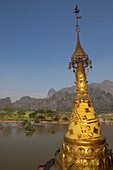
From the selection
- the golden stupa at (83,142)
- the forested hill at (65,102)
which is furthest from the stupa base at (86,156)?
the forested hill at (65,102)

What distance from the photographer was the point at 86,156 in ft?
17.5

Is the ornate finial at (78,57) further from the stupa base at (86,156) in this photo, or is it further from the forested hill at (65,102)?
the forested hill at (65,102)

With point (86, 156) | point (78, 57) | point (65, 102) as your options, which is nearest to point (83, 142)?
point (86, 156)

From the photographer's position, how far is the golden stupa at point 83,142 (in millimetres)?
5340

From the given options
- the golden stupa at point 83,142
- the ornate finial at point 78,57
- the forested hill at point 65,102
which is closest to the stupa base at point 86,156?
the golden stupa at point 83,142

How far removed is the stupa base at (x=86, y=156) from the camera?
5.30m

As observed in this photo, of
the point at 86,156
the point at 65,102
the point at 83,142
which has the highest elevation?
the point at 65,102

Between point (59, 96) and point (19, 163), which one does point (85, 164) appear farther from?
point (59, 96)

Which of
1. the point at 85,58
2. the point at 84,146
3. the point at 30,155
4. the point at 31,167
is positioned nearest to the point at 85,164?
the point at 84,146

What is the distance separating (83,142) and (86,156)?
2.14 ft

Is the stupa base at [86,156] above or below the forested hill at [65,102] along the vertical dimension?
below

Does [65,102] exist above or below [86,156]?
above

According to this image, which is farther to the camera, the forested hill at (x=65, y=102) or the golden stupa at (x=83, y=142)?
the forested hill at (x=65, y=102)

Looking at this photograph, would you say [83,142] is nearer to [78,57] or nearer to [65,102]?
[78,57]
